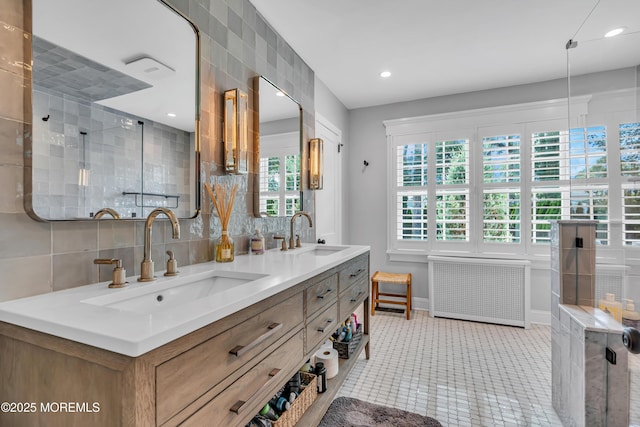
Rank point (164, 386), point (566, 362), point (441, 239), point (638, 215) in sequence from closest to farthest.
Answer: point (164, 386), point (638, 215), point (566, 362), point (441, 239)

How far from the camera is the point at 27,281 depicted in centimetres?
94

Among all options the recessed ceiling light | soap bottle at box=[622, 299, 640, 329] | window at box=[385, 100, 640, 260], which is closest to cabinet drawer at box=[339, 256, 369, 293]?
soap bottle at box=[622, 299, 640, 329]

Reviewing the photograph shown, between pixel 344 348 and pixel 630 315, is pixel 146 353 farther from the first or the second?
pixel 344 348

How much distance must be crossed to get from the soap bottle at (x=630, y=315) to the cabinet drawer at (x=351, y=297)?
50.9 inches

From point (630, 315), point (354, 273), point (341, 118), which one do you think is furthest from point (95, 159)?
point (341, 118)

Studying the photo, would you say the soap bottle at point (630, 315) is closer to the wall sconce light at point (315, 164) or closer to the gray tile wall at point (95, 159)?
the gray tile wall at point (95, 159)

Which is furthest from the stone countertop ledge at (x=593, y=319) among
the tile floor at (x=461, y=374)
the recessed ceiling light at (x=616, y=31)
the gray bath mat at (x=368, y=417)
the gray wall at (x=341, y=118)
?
the gray wall at (x=341, y=118)

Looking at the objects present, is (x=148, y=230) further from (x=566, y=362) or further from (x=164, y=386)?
(x=566, y=362)

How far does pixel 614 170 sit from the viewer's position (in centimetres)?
132

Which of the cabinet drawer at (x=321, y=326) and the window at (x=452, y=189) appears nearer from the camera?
the cabinet drawer at (x=321, y=326)

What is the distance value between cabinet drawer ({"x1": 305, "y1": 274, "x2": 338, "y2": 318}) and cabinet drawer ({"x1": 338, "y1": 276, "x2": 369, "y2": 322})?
0.15 m

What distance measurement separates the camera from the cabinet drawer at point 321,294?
57.7 inches

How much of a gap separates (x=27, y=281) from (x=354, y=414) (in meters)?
1.71

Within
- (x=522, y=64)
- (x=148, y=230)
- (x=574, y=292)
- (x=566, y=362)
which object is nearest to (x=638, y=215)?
(x=574, y=292)
